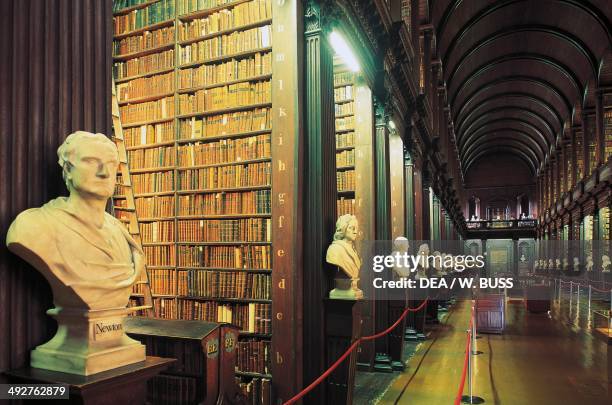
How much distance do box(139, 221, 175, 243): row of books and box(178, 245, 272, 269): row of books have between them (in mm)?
228

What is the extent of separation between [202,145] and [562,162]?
27.8 metres

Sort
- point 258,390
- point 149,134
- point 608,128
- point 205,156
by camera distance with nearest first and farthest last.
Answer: point 258,390
point 205,156
point 149,134
point 608,128

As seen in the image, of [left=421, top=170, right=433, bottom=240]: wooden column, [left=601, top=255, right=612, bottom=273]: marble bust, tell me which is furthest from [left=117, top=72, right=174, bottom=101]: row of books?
[left=601, top=255, right=612, bottom=273]: marble bust

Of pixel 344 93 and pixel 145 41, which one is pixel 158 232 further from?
pixel 344 93

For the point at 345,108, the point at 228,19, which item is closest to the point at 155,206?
the point at 228,19

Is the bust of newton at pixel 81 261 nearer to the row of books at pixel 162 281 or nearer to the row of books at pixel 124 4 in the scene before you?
the row of books at pixel 162 281

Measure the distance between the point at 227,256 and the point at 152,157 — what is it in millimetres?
1542

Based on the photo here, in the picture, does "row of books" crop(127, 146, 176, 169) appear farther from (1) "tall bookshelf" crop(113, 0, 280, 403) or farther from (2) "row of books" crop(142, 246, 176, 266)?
(2) "row of books" crop(142, 246, 176, 266)

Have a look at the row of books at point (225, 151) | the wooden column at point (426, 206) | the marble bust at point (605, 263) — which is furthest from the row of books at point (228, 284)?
the marble bust at point (605, 263)

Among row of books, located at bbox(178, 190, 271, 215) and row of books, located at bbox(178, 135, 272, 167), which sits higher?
row of books, located at bbox(178, 135, 272, 167)

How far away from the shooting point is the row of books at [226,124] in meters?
4.83

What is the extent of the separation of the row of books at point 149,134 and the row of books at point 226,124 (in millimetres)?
177

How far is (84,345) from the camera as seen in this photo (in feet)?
5.38

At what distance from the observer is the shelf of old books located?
6.75m
